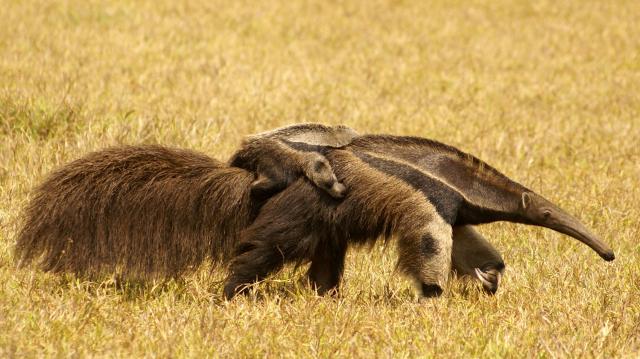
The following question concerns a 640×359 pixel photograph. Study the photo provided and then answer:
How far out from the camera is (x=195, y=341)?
4562 millimetres

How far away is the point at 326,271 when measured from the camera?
19.0 feet

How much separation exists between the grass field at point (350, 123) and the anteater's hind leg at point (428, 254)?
0.14m

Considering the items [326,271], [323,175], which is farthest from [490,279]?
[323,175]

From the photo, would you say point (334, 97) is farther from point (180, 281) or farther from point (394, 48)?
point (180, 281)

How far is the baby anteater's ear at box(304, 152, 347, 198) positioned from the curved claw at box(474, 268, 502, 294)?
3.24ft

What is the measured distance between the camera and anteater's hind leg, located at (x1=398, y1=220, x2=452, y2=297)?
17.2ft

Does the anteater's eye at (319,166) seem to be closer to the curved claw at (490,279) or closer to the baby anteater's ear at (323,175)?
the baby anteater's ear at (323,175)

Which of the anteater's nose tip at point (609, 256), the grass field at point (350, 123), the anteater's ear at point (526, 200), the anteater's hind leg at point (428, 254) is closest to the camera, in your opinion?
the grass field at point (350, 123)

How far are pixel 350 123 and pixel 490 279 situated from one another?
16.0 feet

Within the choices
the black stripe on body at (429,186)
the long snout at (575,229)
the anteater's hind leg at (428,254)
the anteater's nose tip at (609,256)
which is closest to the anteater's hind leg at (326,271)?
the anteater's hind leg at (428,254)

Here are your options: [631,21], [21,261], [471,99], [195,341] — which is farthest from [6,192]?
[631,21]

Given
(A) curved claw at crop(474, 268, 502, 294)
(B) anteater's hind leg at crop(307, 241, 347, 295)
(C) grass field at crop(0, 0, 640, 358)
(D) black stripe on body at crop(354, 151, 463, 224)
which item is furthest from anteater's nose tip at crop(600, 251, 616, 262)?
(B) anteater's hind leg at crop(307, 241, 347, 295)

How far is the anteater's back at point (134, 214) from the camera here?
534cm

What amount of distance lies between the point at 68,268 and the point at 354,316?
5.04ft
